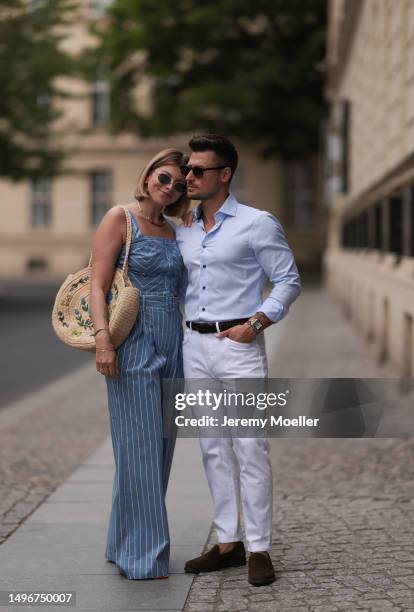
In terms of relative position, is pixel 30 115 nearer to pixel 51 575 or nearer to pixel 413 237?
pixel 413 237

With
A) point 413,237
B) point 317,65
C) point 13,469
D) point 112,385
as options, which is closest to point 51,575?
point 112,385

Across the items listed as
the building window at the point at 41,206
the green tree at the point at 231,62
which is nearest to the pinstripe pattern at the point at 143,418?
the green tree at the point at 231,62

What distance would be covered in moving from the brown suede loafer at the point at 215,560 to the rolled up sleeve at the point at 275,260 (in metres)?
0.96

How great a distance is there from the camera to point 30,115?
2372cm

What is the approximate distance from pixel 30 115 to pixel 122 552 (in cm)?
2004

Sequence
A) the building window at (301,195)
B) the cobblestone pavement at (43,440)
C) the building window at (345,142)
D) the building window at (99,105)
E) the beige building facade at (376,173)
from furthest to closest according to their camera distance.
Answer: the building window at (99,105) → the building window at (301,195) → the building window at (345,142) → the beige building facade at (376,173) → the cobblestone pavement at (43,440)

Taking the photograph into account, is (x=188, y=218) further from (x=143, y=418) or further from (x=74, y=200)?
(x=74, y=200)

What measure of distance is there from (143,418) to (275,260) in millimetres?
795

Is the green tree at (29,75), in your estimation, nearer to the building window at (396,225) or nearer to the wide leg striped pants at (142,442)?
the building window at (396,225)

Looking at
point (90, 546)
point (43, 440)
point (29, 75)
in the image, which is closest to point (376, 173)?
point (29, 75)

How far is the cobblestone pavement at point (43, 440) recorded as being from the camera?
6168mm

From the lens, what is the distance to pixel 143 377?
4488mm

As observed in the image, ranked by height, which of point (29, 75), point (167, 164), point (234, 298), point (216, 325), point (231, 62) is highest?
point (231, 62)

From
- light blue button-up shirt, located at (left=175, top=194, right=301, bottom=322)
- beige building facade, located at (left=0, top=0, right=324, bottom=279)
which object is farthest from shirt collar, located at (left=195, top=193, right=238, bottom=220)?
beige building facade, located at (left=0, top=0, right=324, bottom=279)
